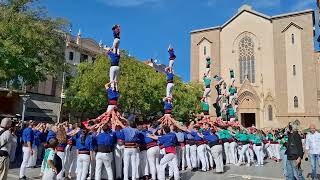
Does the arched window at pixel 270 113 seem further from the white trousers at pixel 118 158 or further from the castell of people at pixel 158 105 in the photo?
the white trousers at pixel 118 158

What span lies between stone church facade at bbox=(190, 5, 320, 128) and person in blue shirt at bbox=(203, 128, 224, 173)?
3150cm

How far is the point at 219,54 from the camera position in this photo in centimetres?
4903

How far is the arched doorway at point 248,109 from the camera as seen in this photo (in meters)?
44.4

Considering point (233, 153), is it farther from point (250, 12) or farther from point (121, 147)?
point (250, 12)

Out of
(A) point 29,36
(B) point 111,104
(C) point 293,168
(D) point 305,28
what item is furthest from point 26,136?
(D) point 305,28

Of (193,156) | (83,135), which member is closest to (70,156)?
(83,135)

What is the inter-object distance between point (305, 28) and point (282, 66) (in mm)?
5661

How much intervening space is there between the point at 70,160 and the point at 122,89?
17815 mm

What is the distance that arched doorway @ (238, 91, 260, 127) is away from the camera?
44.4 metres

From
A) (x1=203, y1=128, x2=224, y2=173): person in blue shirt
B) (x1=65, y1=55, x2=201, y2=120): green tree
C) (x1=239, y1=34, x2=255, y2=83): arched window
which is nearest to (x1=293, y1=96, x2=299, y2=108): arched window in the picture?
(x1=239, y1=34, x2=255, y2=83): arched window

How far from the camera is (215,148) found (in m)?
13.4

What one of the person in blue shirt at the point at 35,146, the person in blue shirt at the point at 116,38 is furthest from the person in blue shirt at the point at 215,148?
the person in blue shirt at the point at 35,146

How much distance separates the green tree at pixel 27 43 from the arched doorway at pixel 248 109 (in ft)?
95.9

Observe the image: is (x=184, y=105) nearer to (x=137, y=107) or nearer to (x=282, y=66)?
(x=137, y=107)
